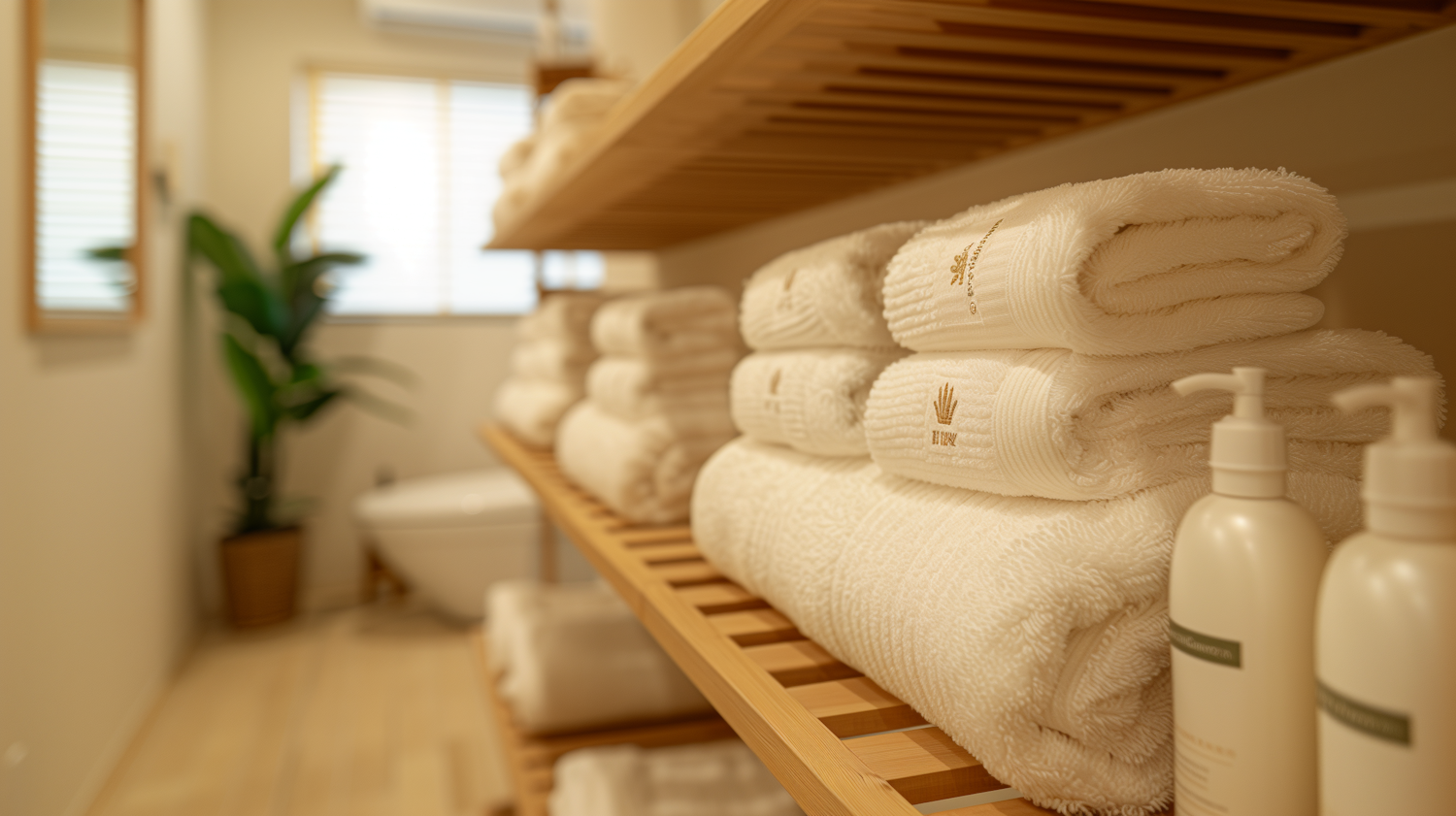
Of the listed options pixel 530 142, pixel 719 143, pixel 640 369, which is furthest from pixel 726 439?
pixel 530 142

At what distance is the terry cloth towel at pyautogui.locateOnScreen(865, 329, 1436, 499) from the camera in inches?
13.4

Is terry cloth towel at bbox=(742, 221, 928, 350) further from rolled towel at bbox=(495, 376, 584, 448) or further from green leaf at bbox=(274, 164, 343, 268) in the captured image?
green leaf at bbox=(274, 164, 343, 268)

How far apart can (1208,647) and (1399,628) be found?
0.06 metres

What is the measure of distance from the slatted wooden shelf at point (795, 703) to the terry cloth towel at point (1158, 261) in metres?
0.18

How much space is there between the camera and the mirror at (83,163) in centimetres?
129

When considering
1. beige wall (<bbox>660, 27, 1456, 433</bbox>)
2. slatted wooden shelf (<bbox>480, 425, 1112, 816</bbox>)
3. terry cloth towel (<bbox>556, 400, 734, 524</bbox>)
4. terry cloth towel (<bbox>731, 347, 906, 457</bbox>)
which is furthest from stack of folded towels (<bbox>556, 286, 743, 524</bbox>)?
beige wall (<bbox>660, 27, 1456, 433</bbox>)

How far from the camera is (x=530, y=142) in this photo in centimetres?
131

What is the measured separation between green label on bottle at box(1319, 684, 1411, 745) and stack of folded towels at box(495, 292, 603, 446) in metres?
1.05

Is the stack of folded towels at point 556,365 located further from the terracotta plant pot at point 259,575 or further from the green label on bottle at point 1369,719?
the terracotta plant pot at point 259,575

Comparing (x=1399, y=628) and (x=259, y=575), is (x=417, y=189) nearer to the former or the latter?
(x=259, y=575)

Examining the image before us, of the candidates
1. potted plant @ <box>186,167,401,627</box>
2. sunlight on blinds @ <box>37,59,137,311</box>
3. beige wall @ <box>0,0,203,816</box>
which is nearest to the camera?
beige wall @ <box>0,0,203,816</box>

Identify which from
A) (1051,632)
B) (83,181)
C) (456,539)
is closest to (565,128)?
(1051,632)

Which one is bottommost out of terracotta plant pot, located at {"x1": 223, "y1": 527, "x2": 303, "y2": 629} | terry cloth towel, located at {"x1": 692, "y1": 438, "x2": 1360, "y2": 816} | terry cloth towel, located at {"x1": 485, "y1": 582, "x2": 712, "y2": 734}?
terracotta plant pot, located at {"x1": 223, "y1": 527, "x2": 303, "y2": 629}

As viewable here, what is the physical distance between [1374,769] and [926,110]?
48 centimetres
